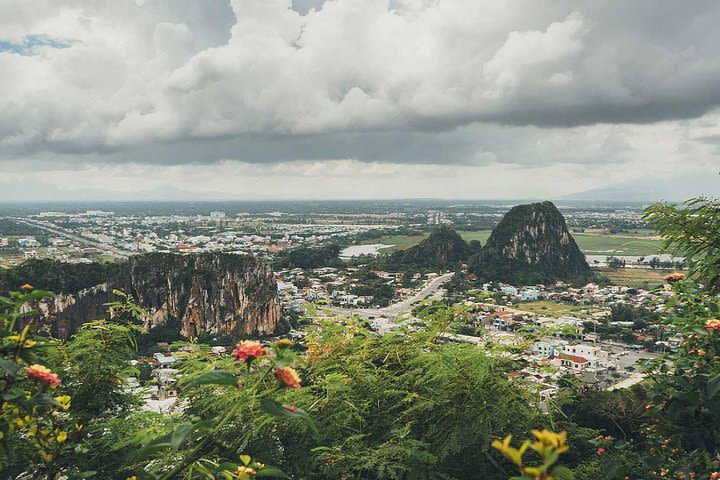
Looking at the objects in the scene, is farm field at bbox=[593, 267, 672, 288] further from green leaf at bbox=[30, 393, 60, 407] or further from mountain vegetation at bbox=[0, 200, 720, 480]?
green leaf at bbox=[30, 393, 60, 407]

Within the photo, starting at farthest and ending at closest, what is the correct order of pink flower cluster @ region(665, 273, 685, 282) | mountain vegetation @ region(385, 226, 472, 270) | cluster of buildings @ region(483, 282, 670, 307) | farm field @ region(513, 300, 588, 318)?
mountain vegetation @ region(385, 226, 472, 270) → cluster of buildings @ region(483, 282, 670, 307) → farm field @ region(513, 300, 588, 318) → pink flower cluster @ region(665, 273, 685, 282)

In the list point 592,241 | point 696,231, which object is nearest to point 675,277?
point 696,231

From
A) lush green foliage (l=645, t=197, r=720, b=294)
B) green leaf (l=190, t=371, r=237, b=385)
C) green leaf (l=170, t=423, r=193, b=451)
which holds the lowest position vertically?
green leaf (l=170, t=423, r=193, b=451)

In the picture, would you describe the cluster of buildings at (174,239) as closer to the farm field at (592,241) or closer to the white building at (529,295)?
the farm field at (592,241)

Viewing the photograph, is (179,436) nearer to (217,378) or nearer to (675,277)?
(217,378)

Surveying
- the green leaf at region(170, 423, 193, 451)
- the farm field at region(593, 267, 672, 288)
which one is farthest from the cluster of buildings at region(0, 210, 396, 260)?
the green leaf at region(170, 423, 193, 451)

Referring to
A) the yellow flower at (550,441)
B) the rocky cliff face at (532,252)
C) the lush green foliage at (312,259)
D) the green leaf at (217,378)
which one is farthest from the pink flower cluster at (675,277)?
the lush green foliage at (312,259)
